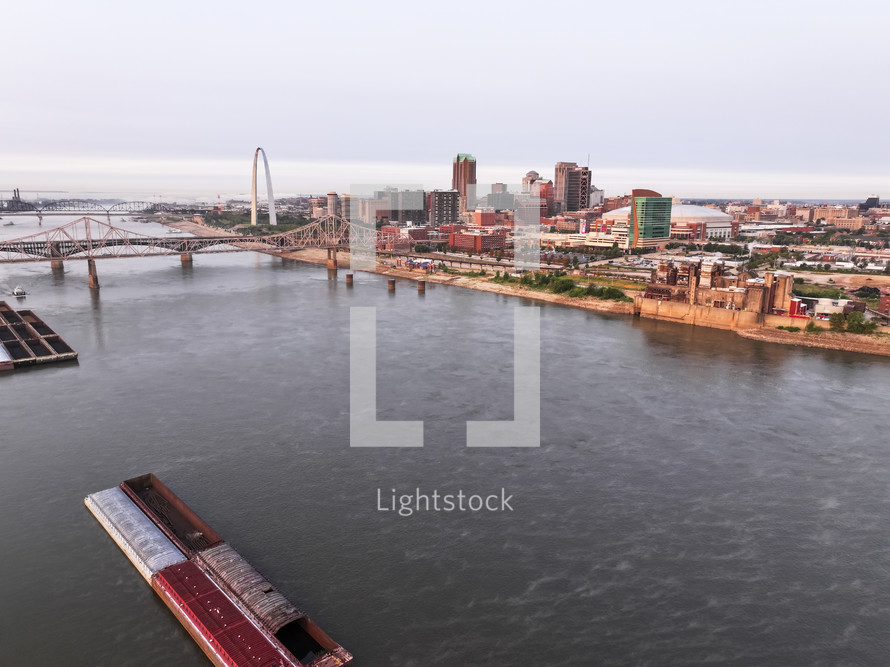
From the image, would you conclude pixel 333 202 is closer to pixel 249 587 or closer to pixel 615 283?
pixel 615 283

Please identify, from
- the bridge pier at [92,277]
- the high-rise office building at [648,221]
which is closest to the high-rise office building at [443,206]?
the high-rise office building at [648,221]

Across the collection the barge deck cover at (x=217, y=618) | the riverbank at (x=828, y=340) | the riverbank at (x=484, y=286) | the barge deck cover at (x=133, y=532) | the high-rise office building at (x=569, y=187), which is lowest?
the barge deck cover at (x=217, y=618)

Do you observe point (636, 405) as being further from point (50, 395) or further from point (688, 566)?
point (50, 395)

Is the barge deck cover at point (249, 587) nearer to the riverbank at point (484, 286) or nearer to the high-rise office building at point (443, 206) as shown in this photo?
the riverbank at point (484, 286)

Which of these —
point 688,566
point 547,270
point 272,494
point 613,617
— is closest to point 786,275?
point 547,270

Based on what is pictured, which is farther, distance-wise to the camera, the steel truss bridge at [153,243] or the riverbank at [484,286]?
the steel truss bridge at [153,243]

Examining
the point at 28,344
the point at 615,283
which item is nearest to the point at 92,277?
the point at 28,344
